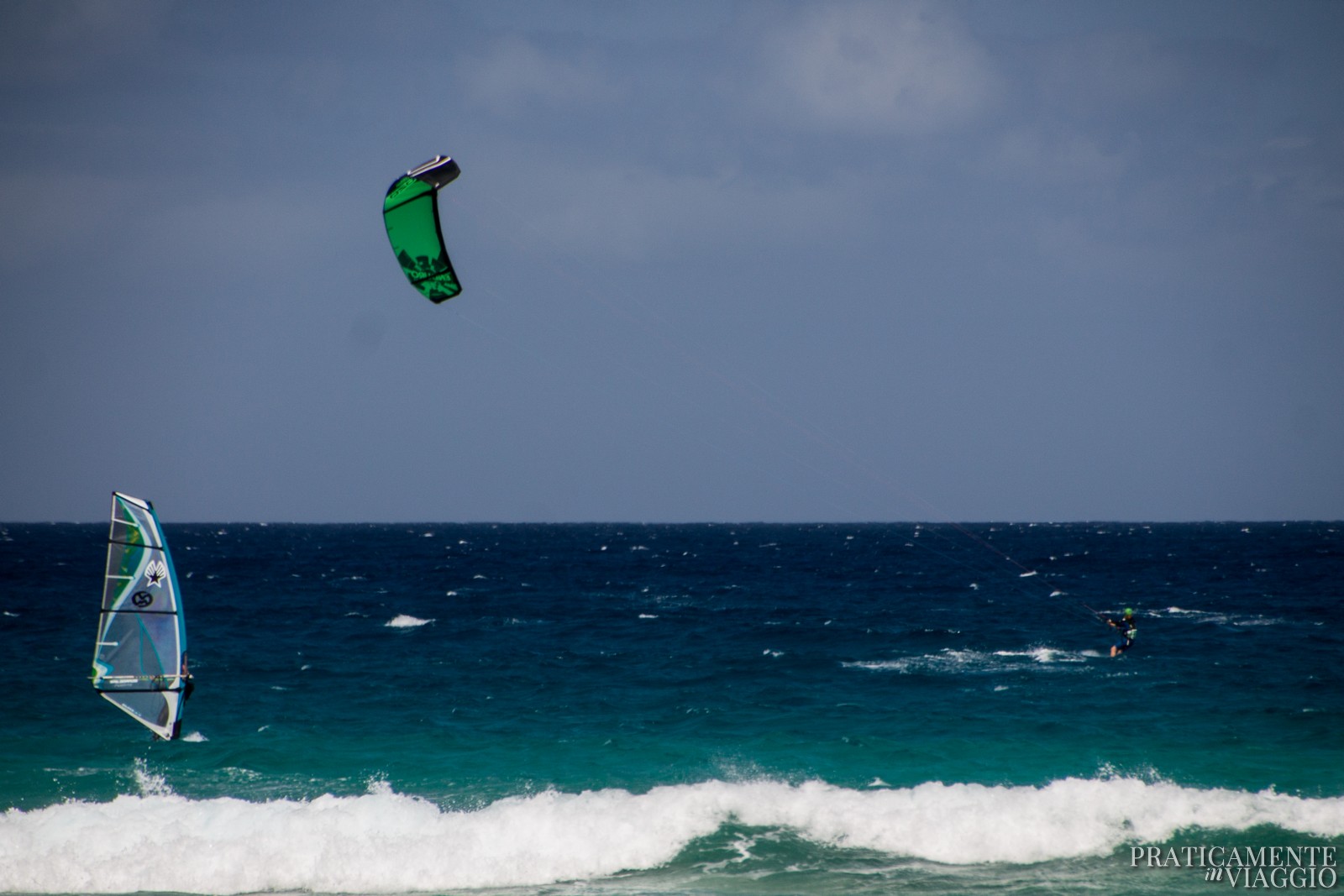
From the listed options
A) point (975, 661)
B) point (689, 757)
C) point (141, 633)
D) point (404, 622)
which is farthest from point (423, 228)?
point (404, 622)

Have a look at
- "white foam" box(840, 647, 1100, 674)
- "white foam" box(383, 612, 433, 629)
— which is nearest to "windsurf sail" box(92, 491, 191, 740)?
"white foam" box(840, 647, 1100, 674)

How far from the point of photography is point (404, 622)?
3788cm

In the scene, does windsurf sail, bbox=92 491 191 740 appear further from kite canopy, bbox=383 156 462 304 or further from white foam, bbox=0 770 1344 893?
kite canopy, bbox=383 156 462 304

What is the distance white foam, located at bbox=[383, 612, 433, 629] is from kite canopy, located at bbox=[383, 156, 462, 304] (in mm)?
24841

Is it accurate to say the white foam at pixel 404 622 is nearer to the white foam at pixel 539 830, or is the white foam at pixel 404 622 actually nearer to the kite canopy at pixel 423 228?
the white foam at pixel 539 830

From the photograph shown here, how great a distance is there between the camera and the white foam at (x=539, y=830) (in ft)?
48.4

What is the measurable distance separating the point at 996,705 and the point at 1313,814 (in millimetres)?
7621

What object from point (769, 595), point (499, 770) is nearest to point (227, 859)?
point (499, 770)

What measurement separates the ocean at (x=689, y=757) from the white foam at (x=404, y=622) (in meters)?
0.22

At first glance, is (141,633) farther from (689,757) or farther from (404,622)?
(404,622)

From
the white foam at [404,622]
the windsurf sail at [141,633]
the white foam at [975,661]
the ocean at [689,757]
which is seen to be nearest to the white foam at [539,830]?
the ocean at [689,757]

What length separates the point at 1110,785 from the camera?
17.4 meters

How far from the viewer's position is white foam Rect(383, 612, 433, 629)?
3687cm

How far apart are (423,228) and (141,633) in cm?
708
